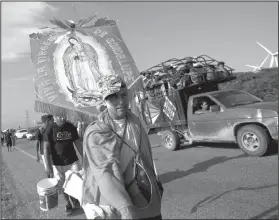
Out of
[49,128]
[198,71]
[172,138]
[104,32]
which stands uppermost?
[104,32]

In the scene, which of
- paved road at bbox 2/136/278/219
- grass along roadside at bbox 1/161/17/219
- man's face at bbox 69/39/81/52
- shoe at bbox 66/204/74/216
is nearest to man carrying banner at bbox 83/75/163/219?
man's face at bbox 69/39/81/52

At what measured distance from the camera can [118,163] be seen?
167cm

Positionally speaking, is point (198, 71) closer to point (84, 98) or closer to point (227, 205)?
point (227, 205)

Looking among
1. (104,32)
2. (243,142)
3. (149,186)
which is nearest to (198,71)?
(243,142)

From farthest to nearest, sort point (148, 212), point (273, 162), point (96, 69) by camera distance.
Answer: point (273, 162)
point (96, 69)
point (148, 212)

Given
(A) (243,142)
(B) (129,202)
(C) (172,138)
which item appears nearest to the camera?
(B) (129,202)

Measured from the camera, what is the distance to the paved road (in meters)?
3.85

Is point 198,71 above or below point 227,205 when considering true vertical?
above

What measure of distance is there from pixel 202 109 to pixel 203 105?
138mm

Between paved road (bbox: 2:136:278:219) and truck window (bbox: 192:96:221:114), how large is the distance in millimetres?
1318

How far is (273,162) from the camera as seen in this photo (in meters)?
6.03

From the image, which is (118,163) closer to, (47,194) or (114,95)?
(114,95)

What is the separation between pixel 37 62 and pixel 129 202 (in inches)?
59.8

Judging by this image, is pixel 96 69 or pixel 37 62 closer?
pixel 37 62
